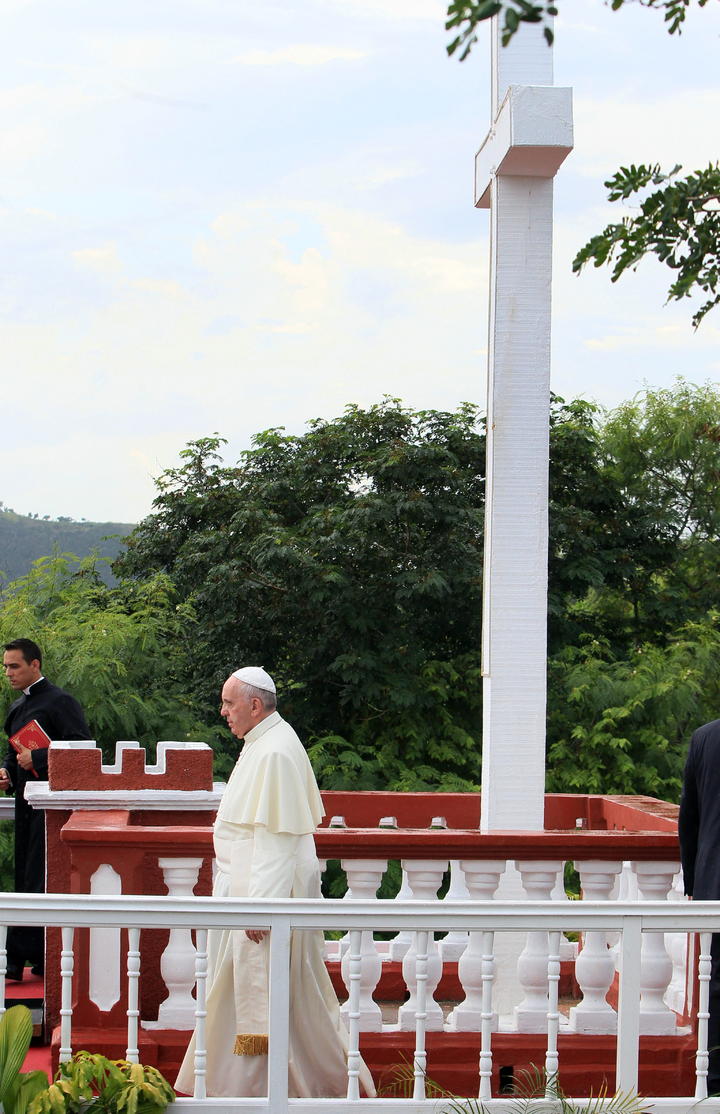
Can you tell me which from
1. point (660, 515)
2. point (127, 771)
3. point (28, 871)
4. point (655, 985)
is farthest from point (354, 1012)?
point (660, 515)

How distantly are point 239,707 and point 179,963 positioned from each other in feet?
2.94

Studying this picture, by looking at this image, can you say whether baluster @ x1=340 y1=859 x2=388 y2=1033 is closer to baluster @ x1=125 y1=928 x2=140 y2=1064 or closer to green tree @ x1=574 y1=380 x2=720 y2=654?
baluster @ x1=125 y1=928 x2=140 y2=1064

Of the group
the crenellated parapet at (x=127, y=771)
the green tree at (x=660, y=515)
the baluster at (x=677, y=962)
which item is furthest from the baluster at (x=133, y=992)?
the green tree at (x=660, y=515)

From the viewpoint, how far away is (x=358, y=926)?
389 cm

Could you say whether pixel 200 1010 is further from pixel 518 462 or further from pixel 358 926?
pixel 518 462

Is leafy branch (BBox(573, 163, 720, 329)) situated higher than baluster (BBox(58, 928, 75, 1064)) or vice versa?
leafy branch (BBox(573, 163, 720, 329))

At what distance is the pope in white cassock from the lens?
4438 mm

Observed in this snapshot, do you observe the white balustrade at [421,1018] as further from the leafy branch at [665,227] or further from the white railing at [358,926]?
the leafy branch at [665,227]

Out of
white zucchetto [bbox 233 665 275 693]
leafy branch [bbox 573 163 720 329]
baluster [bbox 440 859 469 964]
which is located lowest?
baluster [bbox 440 859 469 964]

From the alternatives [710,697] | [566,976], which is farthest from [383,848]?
[710,697]

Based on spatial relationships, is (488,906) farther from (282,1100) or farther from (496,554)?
(496,554)

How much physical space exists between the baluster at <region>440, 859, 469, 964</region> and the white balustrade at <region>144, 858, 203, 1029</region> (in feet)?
3.56

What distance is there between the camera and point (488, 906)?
3.94m

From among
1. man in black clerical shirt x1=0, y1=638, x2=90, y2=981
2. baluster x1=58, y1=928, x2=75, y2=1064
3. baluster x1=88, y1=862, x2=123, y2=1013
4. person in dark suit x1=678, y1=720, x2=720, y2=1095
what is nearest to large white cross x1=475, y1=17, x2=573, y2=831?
person in dark suit x1=678, y1=720, x2=720, y2=1095
